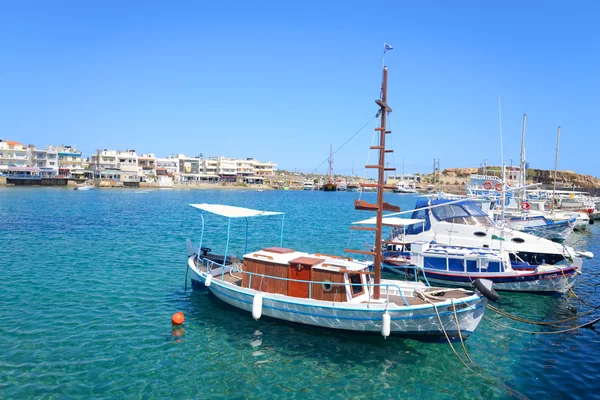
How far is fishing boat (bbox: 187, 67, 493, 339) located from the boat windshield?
1276 centimetres

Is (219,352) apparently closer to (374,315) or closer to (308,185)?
(374,315)

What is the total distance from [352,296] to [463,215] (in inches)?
621

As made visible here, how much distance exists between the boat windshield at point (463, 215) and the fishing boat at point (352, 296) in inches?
502

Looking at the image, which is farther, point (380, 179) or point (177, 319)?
point (177, 319)

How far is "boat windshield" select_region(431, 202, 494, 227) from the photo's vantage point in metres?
28.6

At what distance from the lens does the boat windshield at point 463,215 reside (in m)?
28.6

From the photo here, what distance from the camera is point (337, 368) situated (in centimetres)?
1388

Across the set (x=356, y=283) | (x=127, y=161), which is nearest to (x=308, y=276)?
(x=356, y=283)

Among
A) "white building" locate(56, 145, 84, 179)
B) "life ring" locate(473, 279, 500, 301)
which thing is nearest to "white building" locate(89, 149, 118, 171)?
"white building" locate(56, 145, 84, 179)

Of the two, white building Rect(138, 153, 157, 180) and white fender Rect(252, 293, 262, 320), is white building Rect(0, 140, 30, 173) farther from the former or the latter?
white fender Rect(252, 293, 262, 320)

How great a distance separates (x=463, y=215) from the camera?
94.7 ft

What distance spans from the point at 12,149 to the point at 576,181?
19121 cm

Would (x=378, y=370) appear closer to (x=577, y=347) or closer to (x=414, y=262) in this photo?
(x=577, y=347)

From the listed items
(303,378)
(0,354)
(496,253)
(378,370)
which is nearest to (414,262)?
(496,253)
